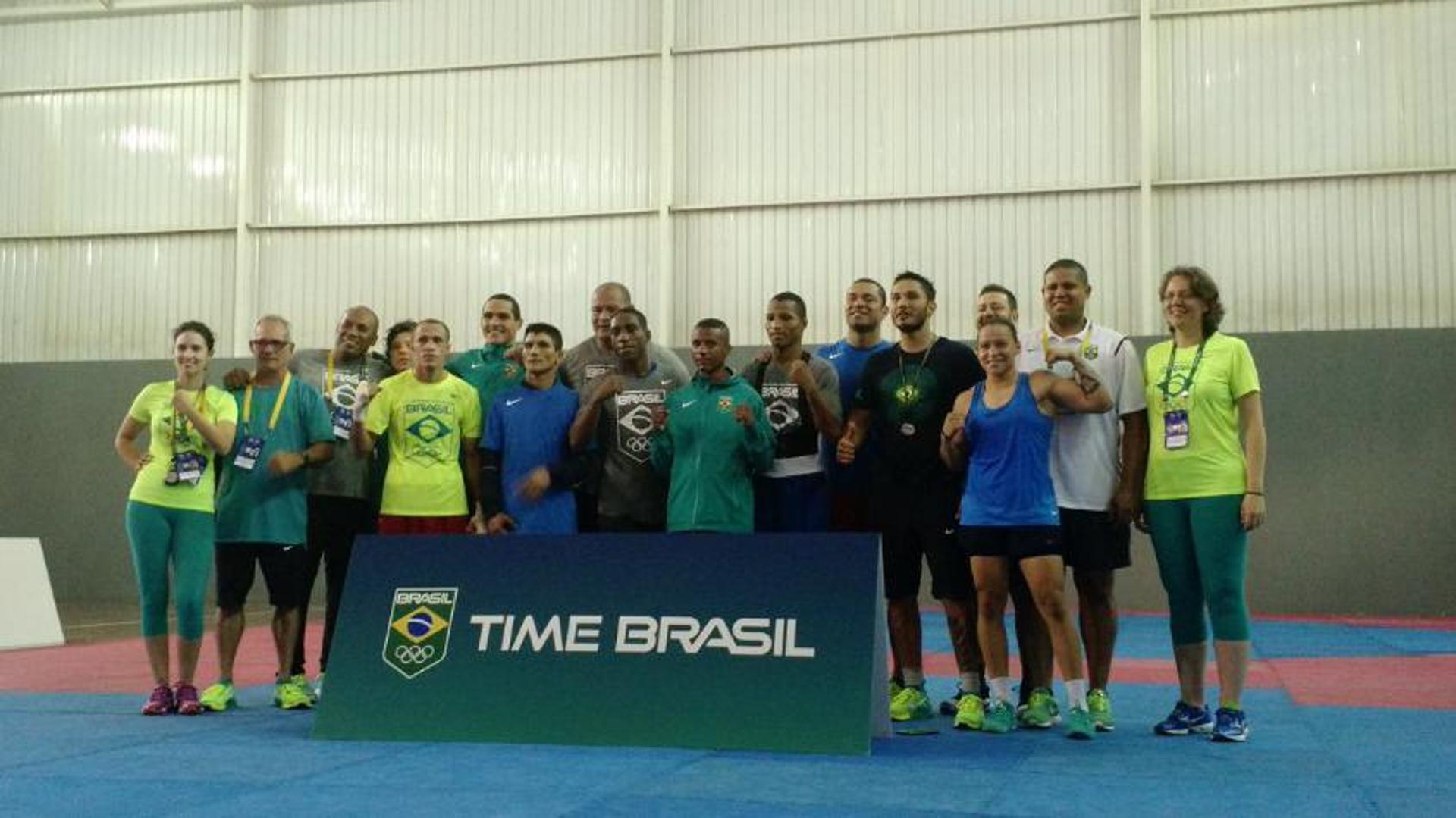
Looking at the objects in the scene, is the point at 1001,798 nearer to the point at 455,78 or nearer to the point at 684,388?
the point at 684,388

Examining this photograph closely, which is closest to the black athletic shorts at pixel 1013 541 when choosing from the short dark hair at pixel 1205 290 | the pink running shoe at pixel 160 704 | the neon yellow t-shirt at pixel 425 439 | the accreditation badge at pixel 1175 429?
the accreditation badge at pixel 1175 429

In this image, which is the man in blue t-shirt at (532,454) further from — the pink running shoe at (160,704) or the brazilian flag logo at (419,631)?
the pink running shoe at (160,704)

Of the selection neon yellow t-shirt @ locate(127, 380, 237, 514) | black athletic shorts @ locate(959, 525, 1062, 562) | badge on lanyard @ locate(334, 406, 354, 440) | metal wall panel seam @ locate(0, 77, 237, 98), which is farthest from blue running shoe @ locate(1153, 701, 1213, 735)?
metal wall panel seam @ locate(0, 77, 237, 98)

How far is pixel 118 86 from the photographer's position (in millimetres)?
16844

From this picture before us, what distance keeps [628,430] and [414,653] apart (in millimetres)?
1315

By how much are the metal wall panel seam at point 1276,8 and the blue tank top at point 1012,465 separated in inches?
413

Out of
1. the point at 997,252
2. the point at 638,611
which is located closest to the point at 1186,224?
the point at 997,252

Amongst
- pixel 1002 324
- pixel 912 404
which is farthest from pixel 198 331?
pixel 1002 324

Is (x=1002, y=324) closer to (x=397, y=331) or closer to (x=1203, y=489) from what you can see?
Answer: (x=1203, y=489)

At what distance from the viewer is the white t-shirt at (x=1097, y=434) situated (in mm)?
5371

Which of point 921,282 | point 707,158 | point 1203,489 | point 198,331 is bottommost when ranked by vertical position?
point 1203,489

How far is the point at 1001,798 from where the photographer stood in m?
3.97

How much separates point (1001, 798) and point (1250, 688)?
149 inches

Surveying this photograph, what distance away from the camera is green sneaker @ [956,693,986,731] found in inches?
213
